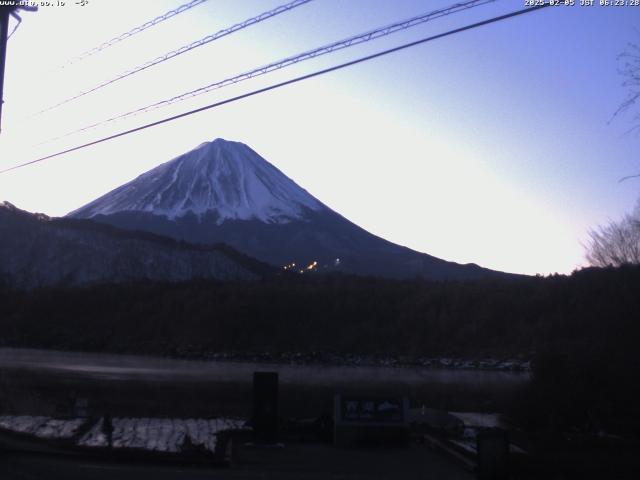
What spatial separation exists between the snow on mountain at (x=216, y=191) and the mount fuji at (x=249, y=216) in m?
0.14

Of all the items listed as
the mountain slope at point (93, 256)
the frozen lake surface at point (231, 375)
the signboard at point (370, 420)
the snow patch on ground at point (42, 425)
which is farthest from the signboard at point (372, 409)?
the mountain slope at point (93, 256)

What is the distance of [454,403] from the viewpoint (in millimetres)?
29312

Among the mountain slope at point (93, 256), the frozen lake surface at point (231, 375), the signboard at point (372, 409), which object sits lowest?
the signboard at point (372, 409)

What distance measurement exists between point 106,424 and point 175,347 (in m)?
46.7

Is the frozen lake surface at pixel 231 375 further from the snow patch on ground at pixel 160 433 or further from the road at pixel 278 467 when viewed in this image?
the road at pixel 278 467

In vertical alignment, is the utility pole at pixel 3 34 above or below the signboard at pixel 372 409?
above

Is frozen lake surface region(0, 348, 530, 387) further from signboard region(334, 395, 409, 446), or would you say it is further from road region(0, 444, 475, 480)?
road region(0, 444, 475, 480)

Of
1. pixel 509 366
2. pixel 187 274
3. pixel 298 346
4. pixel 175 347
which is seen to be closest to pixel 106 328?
pixel 175 347

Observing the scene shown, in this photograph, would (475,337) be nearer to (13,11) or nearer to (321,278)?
(321,278)

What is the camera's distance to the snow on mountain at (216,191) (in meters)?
128

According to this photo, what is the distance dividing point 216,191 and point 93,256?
1774 inches

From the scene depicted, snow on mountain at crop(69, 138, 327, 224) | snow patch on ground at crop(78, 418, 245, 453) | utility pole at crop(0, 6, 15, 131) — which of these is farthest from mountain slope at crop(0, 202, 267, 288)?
utility pole at crop(0, 6, 15, 131)

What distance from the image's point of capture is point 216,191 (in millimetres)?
133125

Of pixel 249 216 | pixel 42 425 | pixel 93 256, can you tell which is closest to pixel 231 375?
pixel 42 425
